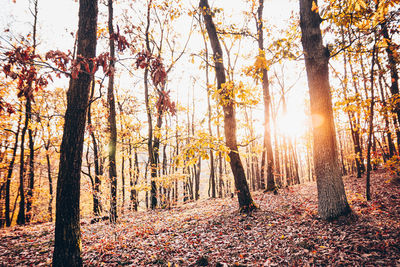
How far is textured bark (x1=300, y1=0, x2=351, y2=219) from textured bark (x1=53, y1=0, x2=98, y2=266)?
5678 millimetres

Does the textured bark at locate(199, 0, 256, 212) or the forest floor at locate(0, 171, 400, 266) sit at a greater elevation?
the textured bark at locate(199, 0, 256, 212)

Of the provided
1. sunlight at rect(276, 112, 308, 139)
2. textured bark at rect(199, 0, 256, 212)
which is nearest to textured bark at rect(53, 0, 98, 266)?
textured bark at rect(199, 0, 256, 212)

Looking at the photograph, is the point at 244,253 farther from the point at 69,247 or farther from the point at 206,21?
the point at 206,21

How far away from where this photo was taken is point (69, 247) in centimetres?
370

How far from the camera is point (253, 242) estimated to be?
4.82 m

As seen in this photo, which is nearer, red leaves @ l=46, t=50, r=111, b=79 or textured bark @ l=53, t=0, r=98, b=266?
red leaves @ l=46, t=50, r=111, b=79

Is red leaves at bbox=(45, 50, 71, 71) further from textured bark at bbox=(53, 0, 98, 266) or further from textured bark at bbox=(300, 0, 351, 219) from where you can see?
textured bark at bbox=(300, 0, 351, 219)

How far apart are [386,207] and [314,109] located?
3.93 meters

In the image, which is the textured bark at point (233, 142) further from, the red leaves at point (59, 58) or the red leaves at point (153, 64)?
the red leaves at point (59, 58)

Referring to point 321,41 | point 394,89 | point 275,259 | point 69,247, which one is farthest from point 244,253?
point 394,89

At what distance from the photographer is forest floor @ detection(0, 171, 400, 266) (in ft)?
12.3

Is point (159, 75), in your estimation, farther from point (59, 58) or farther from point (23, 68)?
point (23, 68)

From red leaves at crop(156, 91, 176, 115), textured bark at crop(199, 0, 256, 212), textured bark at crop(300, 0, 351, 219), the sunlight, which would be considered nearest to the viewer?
red leaves at crop(156, 91, 176, 115)

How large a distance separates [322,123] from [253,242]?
3906 mm
